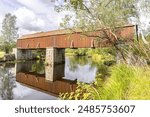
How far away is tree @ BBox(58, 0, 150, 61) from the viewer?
1614 cm

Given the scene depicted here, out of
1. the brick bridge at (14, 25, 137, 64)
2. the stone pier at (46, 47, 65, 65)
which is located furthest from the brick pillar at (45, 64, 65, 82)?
the brick bridge at (14, 25, 137, 64)

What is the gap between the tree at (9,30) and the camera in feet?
267

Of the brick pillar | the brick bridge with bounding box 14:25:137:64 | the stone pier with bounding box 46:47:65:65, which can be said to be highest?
the brick bridge with bounding box 14:25:137:64

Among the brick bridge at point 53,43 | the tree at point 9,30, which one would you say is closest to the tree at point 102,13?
the brick bridge at point 53,43

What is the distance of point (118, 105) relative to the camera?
219 inches

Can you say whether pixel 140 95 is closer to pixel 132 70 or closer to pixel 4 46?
pixel 132 70

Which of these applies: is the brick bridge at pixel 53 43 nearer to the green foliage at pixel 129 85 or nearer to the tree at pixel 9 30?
the tree at pixel 9 30

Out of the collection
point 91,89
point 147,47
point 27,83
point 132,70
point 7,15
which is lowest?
point 27,83

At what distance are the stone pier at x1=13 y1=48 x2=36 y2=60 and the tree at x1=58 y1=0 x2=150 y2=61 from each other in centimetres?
4647

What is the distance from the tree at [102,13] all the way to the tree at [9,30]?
65.3 metres

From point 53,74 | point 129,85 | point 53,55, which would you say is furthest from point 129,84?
point 53,55

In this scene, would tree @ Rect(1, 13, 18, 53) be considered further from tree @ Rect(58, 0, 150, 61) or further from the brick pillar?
tree @ Rect(58, 0, 150, 61)

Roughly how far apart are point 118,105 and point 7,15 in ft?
271

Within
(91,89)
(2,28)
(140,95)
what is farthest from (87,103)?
(2,28)
